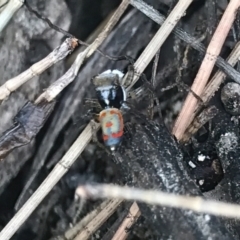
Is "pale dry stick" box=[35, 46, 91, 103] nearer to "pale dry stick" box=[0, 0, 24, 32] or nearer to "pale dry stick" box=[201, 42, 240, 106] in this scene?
"pale dry stick" box=[0, 0, 24, 32]

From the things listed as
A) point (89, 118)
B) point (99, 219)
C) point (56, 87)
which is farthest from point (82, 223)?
point (56, 87)

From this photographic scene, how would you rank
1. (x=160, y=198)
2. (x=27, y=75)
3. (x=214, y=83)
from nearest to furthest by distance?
(x=160, y=198)
(x=27, y=75)
(x=214, y=83)

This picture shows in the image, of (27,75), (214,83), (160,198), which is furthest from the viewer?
(214,83)

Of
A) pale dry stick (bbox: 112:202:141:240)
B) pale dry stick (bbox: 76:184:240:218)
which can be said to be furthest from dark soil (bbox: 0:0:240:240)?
pale dry stick (bbox: 76:184:240:218)

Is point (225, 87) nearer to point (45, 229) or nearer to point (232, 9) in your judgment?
point (232, 9)

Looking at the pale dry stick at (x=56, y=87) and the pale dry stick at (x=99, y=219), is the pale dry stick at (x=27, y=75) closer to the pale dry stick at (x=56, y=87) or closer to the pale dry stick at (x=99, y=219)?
the pale dry stick at (x=56, y=87)

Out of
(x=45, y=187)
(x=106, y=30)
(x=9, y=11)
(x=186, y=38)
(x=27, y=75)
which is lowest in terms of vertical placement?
(x=45, y=187)

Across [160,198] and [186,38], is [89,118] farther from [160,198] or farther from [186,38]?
[160,198]

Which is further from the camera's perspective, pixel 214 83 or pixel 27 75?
pixel 214 83
